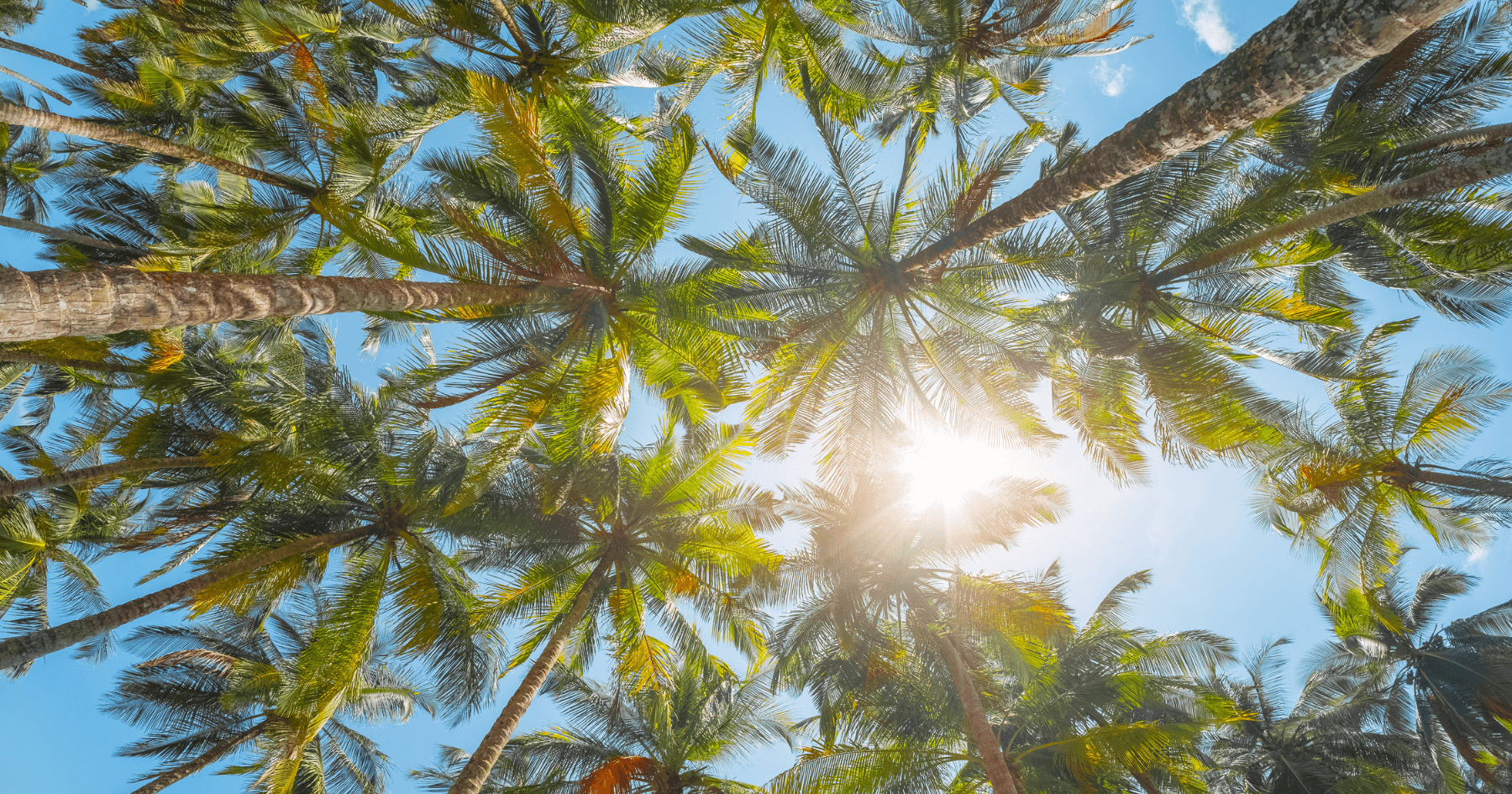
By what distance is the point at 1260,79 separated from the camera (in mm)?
3988

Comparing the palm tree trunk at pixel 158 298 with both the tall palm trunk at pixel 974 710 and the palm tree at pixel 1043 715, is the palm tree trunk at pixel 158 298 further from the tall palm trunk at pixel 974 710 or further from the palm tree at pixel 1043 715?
the tall palm trunk at pixel 974 710

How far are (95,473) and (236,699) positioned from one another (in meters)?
4.12

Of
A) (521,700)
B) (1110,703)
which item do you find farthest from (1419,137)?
(521,700)

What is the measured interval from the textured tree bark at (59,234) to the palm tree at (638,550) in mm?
8020

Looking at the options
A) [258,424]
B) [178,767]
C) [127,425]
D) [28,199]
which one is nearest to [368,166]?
[258,424]

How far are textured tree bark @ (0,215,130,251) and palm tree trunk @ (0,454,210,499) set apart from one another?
12.8 ft

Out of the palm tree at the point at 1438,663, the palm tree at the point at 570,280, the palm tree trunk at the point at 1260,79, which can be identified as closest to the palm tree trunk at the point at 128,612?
the palm tree at the point at 570,280

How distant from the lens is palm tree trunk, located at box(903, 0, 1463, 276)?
336cm

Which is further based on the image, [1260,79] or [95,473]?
[95,473]

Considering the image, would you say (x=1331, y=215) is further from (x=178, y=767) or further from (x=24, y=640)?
(x=178, y=767)

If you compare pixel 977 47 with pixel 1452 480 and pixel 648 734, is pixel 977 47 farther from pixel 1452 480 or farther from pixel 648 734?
pixel 648 734

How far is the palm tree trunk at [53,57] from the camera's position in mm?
9727

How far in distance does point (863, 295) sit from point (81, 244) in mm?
13493

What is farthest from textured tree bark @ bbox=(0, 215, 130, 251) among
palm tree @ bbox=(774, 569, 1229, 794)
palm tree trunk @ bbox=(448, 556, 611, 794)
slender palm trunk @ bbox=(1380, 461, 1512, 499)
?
slender palm trunk @ bbox=(1380, 461, 1512, 499)
